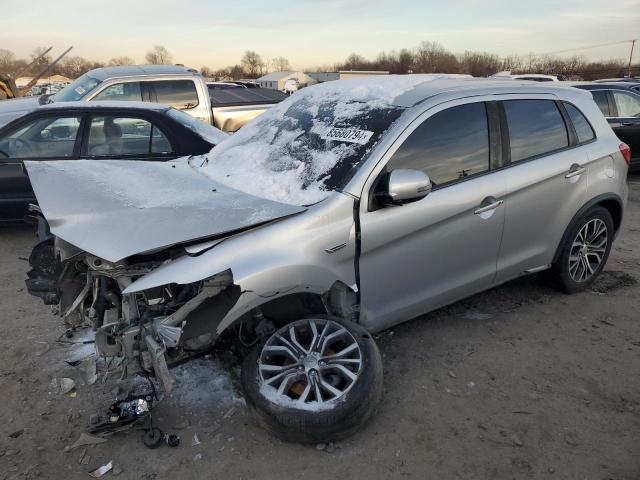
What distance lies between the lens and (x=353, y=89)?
365 cm

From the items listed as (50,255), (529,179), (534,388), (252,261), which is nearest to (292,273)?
(252,261)

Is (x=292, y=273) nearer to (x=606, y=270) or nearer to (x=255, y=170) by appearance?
(x=255, y=170)

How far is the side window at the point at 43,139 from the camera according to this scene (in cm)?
557

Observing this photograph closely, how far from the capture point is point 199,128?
6094mm

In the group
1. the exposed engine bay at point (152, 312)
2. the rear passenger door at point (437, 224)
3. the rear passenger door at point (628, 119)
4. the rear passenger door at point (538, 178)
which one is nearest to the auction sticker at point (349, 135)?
the rear passenger door at point (437, 224)

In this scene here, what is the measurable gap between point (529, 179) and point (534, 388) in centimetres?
141

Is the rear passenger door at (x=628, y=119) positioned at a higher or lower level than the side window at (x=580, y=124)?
lower

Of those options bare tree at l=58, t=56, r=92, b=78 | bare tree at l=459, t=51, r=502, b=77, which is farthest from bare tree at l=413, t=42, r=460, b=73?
bare tree at l=58, t=56, r=92, b=78

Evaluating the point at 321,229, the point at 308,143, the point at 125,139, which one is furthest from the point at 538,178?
the point at 125,139

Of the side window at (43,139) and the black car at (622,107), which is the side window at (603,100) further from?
the side window at (43,139)

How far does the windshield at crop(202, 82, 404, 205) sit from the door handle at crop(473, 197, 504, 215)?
813mm

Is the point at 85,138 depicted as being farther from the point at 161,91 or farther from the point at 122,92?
the point at 161,91

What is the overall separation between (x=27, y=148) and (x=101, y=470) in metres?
4.35

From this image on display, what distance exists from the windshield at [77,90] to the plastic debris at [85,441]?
22.5 feet
